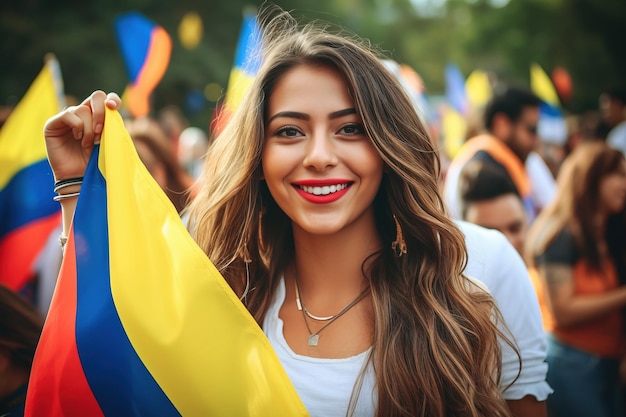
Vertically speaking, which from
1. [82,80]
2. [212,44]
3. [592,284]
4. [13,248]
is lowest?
[592,284]

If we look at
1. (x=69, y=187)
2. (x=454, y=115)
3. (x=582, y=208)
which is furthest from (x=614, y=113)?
Answer: (x=69, y=187)

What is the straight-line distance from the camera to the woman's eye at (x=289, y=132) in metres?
2.16

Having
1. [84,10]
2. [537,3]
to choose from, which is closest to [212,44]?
[84,10]

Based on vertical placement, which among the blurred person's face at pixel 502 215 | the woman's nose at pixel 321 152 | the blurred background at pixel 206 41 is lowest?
the blurred person's face at pixel 502 215

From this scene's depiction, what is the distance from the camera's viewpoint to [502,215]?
381cm

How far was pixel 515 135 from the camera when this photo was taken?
546 centimetres

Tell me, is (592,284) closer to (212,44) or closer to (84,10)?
(84,10)

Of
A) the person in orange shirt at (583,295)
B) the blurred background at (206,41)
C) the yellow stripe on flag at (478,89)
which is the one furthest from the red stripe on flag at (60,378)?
the blurred background at (206,41)

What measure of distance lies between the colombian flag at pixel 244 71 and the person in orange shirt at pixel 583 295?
1.91 m

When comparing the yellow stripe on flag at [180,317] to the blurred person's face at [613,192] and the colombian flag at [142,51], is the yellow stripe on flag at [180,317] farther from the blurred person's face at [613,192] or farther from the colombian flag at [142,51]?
the colombian flag at [142,51]

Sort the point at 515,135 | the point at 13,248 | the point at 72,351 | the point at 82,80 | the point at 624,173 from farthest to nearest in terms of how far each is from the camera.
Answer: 1. the point at 82,80
2. the point at 515,135
3. the point at 624,173
4. the point at 13,248
5. the point at 72,351

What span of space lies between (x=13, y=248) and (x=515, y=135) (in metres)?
3.78

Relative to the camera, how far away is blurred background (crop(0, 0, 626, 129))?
2034 cm

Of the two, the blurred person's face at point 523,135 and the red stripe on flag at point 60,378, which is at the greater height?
the blurred person's face at point 523,135
